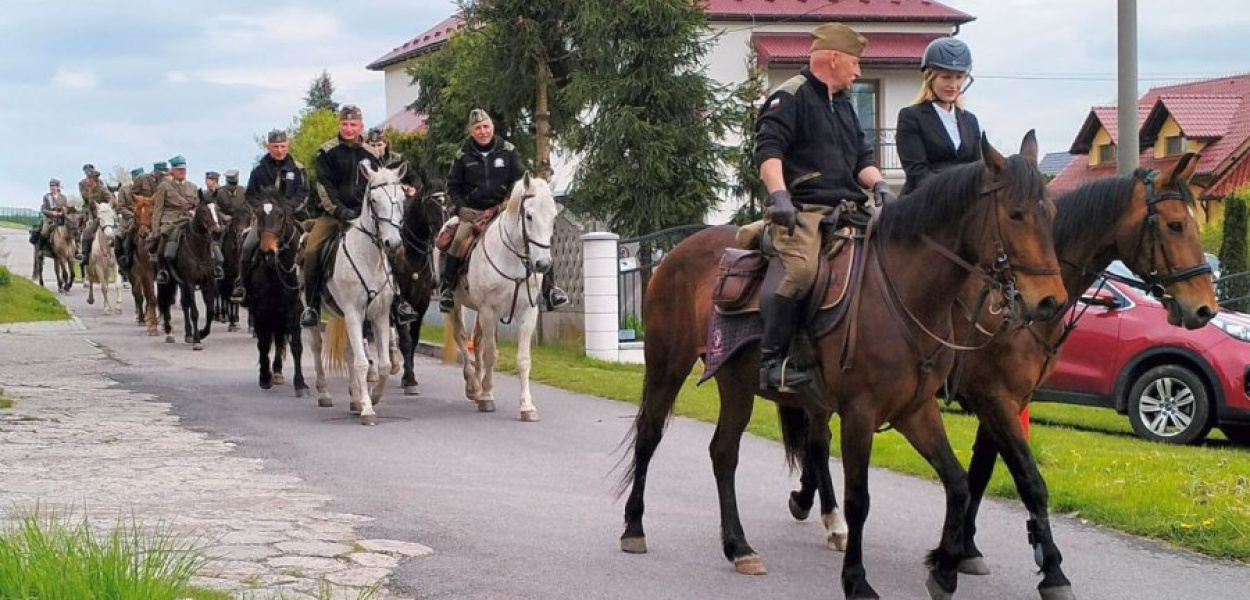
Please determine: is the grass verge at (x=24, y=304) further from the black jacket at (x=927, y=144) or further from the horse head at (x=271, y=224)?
the black jacket at (x=927, y=144)

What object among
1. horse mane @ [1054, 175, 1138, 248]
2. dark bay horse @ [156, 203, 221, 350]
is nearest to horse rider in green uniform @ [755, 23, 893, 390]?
horse mane @ [1054, 175, 1138, 248]

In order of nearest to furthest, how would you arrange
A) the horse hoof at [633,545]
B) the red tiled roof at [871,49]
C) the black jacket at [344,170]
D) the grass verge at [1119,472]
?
the horse hoof at [633,545]
the grass verge at [1119,472]
the black jacket at [344,170]
the red tiled roof at [871,49]

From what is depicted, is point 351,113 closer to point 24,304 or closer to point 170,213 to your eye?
point 170,213

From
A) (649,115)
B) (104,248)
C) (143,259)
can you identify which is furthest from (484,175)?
(104,248)

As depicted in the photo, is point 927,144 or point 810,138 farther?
point 927,144

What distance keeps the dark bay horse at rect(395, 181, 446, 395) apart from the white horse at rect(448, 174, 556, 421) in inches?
42.0

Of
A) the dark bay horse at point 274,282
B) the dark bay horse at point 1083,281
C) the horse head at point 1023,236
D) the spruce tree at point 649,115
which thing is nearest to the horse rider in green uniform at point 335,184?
the dark bay horse at point 274,282

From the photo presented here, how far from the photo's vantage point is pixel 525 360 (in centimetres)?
1372

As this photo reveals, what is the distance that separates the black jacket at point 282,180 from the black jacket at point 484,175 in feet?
9.40

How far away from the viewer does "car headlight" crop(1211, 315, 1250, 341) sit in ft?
43.9

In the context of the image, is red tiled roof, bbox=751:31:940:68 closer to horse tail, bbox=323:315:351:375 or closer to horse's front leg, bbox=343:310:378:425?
horse tail, bbox=323:315:351:375

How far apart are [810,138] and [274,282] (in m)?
10.1

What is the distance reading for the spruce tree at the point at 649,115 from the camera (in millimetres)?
24062

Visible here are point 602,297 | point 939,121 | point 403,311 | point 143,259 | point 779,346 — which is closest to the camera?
point 779,346
